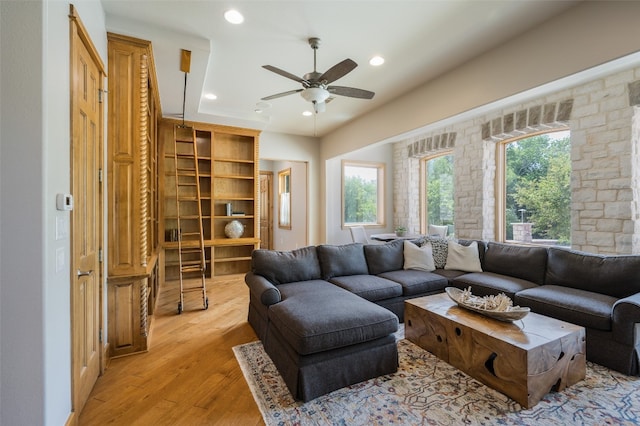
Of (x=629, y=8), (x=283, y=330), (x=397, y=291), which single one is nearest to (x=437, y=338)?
(x=397, y=291)

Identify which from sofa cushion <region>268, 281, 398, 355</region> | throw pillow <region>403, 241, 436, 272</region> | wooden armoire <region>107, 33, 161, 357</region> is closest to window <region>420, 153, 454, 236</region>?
throw pillow <region>403, 241, 436, 272</region>

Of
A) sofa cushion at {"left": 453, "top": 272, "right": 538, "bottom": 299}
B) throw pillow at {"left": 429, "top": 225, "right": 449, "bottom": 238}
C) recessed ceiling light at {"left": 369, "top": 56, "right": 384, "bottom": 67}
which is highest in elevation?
recessed ceiling light at {"left": 369, "top": 56, "right": 384, "bottom": 67}

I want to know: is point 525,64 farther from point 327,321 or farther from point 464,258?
point 327,321

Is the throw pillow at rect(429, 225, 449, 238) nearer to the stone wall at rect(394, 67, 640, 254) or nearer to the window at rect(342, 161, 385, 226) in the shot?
the stone wall at rect(394, 67, 640, 254)

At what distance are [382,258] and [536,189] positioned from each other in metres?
2.66

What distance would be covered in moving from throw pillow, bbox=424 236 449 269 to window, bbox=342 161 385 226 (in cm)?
277

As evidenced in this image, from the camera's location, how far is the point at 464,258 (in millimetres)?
3650

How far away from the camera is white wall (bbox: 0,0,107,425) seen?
1.19 m

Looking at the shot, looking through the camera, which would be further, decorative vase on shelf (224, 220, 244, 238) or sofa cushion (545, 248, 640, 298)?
decorative vase on shelf (224, 220, 244, 238)

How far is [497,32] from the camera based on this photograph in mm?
2703

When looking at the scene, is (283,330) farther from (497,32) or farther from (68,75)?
(497,32)

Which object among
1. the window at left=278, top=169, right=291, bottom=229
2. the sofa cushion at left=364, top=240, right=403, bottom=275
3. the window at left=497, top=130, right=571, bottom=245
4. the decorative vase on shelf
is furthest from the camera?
the window at left=278, top=169, right=291, bottom=229

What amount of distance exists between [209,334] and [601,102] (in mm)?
5087

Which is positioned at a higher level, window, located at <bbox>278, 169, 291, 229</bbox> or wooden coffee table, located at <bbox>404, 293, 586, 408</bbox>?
window, located at <bbox>278, 169, 291, 229</bbox>
